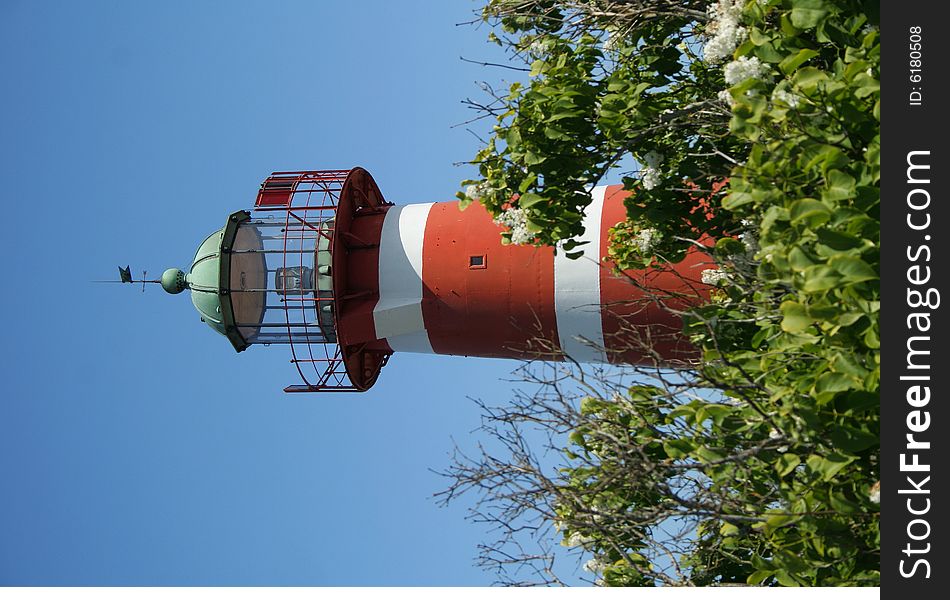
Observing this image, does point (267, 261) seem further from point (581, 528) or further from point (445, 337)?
point (581, 528)

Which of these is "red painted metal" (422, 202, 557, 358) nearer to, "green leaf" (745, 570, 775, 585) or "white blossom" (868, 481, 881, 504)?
"green leaf" (745, 570, 775, 585)

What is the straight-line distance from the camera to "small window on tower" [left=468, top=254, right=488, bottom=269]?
14.4 meters

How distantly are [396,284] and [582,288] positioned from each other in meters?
2.76

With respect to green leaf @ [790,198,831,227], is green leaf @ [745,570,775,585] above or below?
below

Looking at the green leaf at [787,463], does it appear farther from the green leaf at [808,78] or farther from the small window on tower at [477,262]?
the small window on tower at [477,262]

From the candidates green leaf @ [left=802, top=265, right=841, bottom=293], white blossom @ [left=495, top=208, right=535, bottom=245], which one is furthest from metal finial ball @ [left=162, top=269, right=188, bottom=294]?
green leaf @ [left=802, top=265, right=841, bottom=293]

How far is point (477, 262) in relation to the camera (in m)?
14.5

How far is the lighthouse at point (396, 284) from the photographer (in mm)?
14016

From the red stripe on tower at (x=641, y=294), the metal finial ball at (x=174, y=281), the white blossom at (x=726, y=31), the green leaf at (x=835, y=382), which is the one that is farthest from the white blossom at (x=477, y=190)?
the metal finial ball at (x=174, y=281)

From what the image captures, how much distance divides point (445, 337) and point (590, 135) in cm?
463

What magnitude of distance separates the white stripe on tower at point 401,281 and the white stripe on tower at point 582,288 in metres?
2.08

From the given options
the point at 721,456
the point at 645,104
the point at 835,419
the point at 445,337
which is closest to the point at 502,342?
the point at 445,337

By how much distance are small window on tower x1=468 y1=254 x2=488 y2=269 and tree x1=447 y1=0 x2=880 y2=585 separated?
6.56 ft

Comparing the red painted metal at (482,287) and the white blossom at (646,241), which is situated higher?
the white blossom at (646,241)
